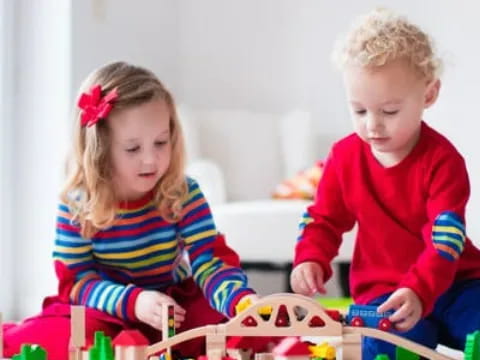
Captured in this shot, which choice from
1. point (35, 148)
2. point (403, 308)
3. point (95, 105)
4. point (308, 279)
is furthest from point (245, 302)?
point (35, 148)

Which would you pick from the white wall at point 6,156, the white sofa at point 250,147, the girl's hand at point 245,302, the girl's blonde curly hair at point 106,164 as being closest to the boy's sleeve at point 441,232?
the girl's hand at point 245,302

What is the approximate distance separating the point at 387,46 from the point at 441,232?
0.30 metres

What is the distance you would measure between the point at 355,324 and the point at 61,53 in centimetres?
175

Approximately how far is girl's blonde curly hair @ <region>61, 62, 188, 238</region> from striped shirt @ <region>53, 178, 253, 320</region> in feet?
0.07

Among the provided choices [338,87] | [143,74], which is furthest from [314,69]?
[143,74]

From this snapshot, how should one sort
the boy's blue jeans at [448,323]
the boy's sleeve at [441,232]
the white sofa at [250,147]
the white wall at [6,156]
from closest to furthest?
the boy's sleeve at [441,232]
the boy's blue jeans at [448,323]
the white wall at [6,156]
the white sofa at [250,147]

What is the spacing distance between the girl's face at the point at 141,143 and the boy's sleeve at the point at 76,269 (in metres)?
0.14

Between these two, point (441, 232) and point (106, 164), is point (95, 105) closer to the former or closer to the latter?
point (106, 164)

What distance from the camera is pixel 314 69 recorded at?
367 centimetres

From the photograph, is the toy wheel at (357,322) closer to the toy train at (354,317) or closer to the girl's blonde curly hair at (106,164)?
the toy train at (354,317)

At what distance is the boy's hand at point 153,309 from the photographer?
152 centimetres

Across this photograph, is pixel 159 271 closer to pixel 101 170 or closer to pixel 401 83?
pixel 101 170

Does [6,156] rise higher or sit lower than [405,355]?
higher

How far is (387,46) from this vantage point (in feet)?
4.79
